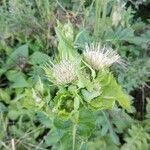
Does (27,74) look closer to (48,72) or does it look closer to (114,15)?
(114,15)

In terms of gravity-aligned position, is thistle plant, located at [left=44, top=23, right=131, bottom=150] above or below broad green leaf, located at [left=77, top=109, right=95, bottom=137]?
above

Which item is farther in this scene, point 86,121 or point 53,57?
point 53,57

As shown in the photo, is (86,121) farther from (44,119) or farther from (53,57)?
(53,57)

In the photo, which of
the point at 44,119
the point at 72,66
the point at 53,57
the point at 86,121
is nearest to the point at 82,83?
the point at 72,66

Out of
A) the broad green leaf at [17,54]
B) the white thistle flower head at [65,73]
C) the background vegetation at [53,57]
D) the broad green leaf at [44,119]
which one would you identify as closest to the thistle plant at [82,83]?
the white thistle flower head at [65,73]

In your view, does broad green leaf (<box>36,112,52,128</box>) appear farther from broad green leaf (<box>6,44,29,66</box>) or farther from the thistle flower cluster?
the thistle flower cluster

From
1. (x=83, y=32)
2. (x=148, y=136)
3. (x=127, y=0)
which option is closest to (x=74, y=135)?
(x=148, y=136)

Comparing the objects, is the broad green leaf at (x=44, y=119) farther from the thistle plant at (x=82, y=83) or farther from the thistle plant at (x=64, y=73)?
the thistle plant at (x=64, y=73)

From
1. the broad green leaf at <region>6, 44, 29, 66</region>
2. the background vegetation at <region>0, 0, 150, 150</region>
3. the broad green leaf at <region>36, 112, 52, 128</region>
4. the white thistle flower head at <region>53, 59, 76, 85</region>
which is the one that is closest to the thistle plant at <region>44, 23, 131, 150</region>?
the white thistle flower head at <region>53, 59, 76, 85</region>
